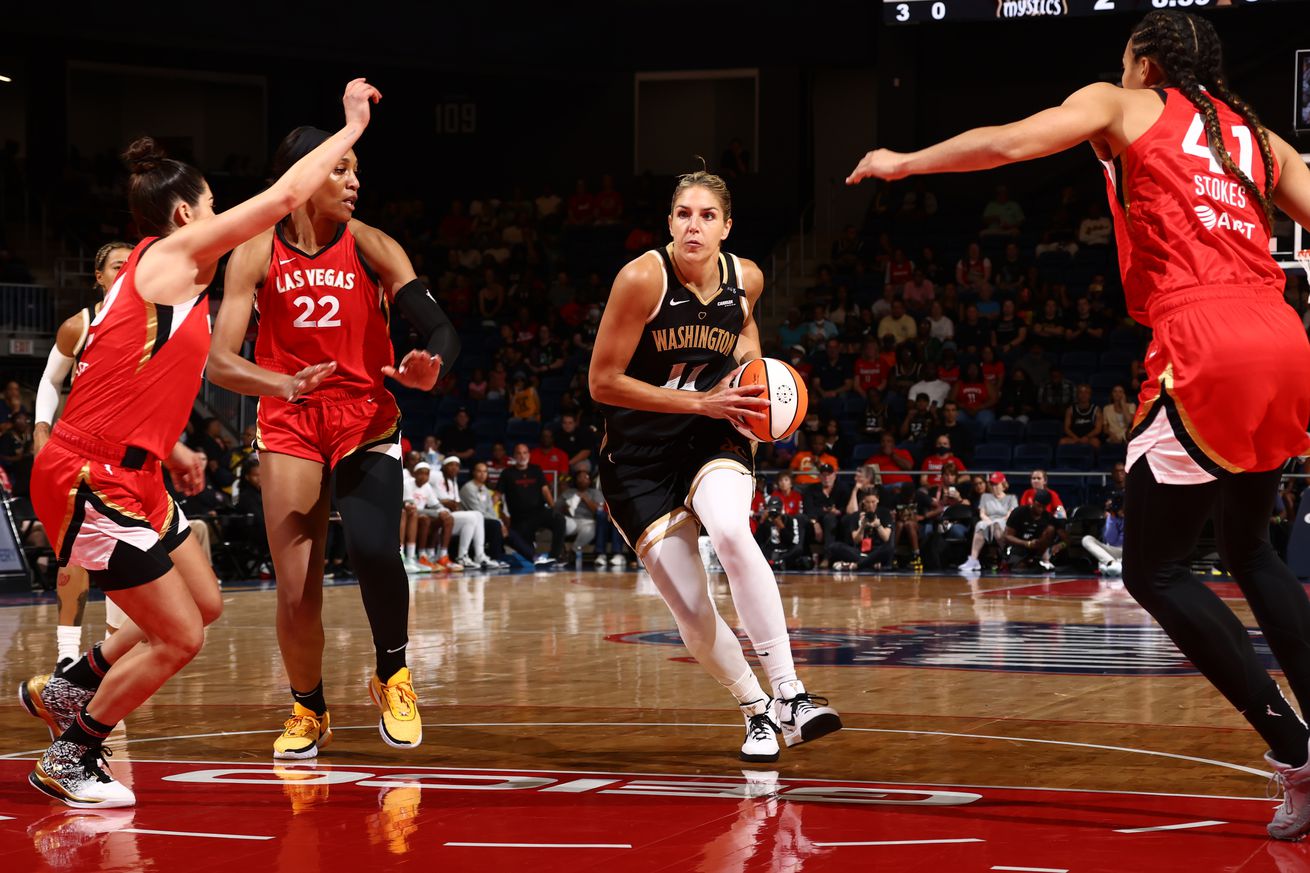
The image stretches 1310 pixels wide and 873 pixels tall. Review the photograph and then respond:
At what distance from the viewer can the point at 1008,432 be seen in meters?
19.2

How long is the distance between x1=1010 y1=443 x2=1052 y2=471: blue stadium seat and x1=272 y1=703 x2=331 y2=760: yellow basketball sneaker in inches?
555

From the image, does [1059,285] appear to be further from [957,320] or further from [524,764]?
[524,764]

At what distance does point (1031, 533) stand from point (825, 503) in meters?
2.28

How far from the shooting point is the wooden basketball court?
4.07m

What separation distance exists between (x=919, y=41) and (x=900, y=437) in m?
8.60

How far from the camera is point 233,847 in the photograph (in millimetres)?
4137

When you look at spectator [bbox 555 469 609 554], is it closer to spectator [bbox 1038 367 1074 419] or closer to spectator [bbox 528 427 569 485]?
spectator [bbox 528 427 569 485]

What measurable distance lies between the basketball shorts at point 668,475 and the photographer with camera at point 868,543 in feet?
39.7

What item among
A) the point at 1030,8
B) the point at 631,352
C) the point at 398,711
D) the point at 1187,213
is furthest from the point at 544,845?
the point at 1030,8

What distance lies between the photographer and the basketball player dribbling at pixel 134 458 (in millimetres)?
4715

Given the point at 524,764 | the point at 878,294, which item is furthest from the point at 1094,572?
the point at 524,764

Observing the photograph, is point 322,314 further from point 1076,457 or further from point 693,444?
point 1076,457

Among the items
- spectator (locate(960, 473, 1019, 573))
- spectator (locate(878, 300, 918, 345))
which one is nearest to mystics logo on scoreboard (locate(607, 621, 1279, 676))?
spectator (locate(960, 473, 1019, 573))

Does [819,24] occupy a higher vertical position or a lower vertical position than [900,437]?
higher
